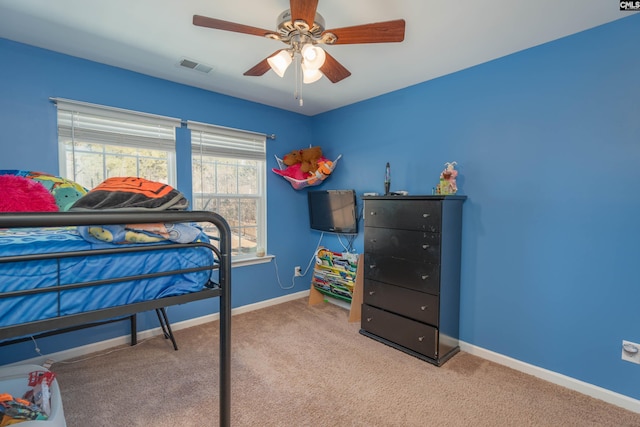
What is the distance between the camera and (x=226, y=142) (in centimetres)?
315

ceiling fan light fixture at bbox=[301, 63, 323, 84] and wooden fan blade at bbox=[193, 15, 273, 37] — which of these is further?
ceiling fan light fixture at bbox=[301, 63, 323, 84]

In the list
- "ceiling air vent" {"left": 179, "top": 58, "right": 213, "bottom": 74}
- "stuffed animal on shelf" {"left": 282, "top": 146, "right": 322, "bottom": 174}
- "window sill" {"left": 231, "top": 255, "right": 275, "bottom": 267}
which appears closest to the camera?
"ceiling air vent" {"left": 179, "top": 58, "right": 213, "bottom": 74}

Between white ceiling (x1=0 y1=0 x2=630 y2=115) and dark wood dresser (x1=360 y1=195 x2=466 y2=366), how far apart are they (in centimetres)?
110

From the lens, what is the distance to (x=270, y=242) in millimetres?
3566

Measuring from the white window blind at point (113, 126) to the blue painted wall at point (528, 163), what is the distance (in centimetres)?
9

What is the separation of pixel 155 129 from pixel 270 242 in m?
1.69

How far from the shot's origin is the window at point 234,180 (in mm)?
2998

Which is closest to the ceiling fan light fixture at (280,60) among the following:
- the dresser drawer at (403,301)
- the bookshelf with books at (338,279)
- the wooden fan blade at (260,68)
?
the wooden fan blade at (260,68)

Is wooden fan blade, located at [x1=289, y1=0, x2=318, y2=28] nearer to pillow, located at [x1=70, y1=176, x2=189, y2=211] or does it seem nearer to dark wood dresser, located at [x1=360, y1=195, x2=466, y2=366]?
pillow, located at [x1=70, y1=176, x2=189, y2=211]

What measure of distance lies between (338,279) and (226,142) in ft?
6.38

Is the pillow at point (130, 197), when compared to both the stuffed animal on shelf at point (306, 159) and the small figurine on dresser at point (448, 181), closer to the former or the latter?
the small figurine on dresser at point (448, 181)

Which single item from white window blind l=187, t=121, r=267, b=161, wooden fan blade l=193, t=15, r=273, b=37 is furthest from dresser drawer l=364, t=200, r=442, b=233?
wooden fan blade l=193, t=15, r=273, b=37

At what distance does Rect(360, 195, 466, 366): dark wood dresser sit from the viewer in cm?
227

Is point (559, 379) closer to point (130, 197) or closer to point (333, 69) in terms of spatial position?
point (333, 69)
